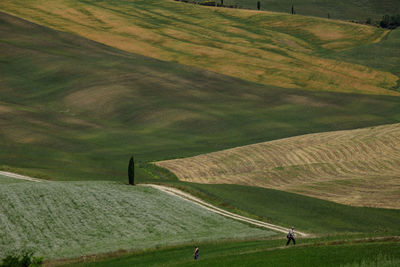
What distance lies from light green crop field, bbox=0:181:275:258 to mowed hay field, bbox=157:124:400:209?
14.9m

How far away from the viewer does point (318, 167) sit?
6856 cm

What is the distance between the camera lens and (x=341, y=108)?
105m

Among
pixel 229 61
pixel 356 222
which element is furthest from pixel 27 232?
pixel 229 61

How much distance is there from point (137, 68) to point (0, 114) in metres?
37.4

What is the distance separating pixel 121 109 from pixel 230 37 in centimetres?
6885

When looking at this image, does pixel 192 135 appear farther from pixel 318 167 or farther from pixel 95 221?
pixel 95 221

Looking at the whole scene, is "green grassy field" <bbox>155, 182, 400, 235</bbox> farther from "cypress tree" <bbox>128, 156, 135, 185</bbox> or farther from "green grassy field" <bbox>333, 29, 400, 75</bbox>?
"green grassy field" <bbox>333, 29, 400, 75</bbox>

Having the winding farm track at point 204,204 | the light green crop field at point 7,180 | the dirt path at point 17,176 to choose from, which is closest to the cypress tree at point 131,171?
the winding farm track at point 204,204

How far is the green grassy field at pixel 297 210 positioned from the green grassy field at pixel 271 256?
32.9 ft

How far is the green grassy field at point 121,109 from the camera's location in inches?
2926

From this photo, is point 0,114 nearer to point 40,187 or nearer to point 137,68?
point 137,68

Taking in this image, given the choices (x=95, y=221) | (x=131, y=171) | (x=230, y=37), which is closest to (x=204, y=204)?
(x=131, y=171)

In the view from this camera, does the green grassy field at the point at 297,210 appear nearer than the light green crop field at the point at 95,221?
No

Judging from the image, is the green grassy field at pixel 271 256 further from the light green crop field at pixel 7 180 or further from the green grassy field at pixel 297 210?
the light green crop field at pixel 7 180
